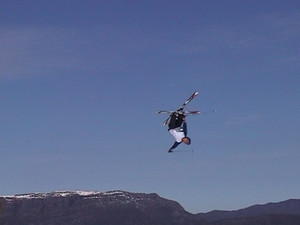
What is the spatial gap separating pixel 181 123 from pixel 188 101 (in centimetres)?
168

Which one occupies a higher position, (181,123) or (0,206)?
(181,123)

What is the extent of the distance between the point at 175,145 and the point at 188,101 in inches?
102

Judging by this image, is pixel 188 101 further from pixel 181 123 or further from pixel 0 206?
pixel 0 206

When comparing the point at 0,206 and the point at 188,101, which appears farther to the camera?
the point at 188,101

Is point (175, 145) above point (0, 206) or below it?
above

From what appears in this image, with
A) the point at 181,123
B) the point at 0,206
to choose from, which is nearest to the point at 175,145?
the point at 181,123

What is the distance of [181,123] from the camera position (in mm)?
37469

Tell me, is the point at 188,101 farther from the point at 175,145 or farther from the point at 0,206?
the point at 0,206

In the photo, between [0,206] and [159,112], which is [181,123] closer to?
[159,112]

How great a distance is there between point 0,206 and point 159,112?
9.63 metres

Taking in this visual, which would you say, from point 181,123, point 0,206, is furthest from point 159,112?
point 0,206

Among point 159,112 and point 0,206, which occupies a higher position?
point 159,112

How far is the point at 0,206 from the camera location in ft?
118

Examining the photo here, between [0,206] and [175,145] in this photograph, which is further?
[175,145]
